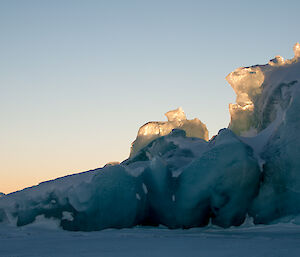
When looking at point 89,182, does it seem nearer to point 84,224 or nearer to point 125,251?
point 84,224

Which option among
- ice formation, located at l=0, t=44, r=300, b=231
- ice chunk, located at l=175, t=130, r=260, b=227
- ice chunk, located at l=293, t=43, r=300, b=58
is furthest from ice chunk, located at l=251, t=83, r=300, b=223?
ice chunk, located at l=293, t=43, r=300, b=58

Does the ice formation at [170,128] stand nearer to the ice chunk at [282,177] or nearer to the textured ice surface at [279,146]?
the textured ice surface at [279,146]

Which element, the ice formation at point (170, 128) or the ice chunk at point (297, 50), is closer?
the ice chunk at point (297, 50)

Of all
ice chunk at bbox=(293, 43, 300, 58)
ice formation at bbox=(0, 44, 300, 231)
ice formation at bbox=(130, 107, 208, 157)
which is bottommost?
ice formation at bbox=(0, 44, 300, 231)

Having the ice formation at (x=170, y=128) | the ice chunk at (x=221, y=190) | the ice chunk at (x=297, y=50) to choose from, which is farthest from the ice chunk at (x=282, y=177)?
the ice formation at (x=170, y=128)

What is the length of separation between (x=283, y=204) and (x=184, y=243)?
9.47 feet

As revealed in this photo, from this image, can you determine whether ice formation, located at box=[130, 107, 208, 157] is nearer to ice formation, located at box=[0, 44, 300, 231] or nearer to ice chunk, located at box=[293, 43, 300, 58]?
ice chunk, located at box=[293, 43, 300, 58]

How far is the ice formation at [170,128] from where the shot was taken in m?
12.0

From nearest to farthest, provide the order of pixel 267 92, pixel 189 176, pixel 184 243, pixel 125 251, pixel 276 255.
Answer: pixel 276 255
pixel 125 251
pixel 184 243
pixel 189 176
pixel 267 92

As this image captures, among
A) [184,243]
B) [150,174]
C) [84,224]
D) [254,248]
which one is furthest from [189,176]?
[254,248]

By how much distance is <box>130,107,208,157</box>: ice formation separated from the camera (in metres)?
12.0

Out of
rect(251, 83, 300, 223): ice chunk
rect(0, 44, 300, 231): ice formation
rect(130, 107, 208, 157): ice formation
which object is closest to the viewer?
rect(251, 83, 300, 223): ice chunk

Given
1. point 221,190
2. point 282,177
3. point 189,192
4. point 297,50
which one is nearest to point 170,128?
point 297,50

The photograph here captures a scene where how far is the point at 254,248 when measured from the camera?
3.30m
